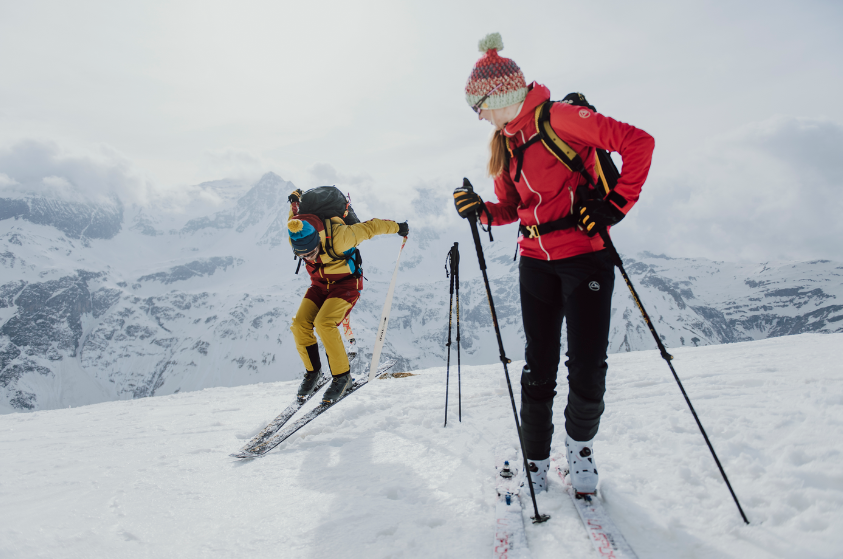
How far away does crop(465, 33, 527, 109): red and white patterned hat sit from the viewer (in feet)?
10.1

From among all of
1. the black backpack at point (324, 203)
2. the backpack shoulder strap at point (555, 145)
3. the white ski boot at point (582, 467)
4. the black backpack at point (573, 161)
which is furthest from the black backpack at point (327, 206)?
the white ski boot at point (582, 467)

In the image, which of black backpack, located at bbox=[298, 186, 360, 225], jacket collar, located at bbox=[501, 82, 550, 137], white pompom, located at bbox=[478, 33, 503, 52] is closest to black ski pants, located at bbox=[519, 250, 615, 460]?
jacket collar, located at bbox=[501, 82, 550, 137]

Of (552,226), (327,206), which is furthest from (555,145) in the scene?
(327,206)

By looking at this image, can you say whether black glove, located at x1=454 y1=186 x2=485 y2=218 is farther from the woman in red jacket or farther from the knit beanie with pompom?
the knit beanie with pompom

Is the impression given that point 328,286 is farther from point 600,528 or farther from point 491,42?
point 600,528

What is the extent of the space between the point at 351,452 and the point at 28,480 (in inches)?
119

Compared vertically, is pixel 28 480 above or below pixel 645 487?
above

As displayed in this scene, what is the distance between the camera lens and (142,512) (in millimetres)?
3100

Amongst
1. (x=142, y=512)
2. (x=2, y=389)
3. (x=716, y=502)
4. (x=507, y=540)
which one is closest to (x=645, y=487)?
(x=716, y=502)

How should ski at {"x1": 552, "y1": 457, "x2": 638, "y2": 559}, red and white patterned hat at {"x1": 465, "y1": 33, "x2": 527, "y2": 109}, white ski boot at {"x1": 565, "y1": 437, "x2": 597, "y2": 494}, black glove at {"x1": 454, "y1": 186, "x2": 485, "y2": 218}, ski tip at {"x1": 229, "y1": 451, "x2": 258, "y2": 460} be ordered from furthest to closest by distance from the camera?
ski tip at {"x1": 229, "y1": 451, "x2": 258, "y2": 460}, black glove at {"x1": 454, "y1": 186, "x2": 485, "y2": 218}, red and white patterned hat at {"x1": 465, "y1": 33, "x2": 527, "y2": 109}, white ski boot at {"x1": 565, "y1": 437, "x2": 597, "y2": 494}, ski at {"x1": 552, "y1": 457, "x2": 638, "y2": 559}

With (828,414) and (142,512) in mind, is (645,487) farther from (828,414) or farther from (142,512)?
(142,512)

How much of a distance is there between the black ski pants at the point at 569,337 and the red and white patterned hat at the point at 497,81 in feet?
4.19

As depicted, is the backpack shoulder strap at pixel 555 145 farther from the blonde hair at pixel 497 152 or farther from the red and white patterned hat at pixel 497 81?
the blonde hair at pixel 497 152

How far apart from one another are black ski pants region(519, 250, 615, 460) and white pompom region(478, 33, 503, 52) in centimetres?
177
